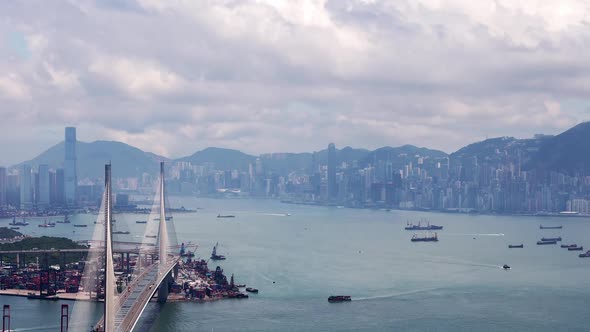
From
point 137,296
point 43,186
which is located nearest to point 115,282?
point 137,296

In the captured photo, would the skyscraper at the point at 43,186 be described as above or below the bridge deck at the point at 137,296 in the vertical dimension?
above

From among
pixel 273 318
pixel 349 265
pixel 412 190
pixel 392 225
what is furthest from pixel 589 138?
pixel 273 318

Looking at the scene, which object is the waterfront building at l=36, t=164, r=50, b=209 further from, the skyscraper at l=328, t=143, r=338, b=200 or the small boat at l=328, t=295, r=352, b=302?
the small boat at l=328, t=295, r=352, b=302

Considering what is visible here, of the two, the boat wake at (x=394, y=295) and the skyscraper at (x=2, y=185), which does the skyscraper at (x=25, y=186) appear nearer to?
the skyscraper at (x=2, y=185)

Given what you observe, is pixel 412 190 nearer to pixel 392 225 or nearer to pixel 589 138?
pixel 589 138

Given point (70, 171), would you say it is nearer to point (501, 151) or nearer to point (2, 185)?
point (2, 185)

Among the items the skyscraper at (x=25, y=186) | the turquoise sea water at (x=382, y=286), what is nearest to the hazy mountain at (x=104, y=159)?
the skyscraper at (x=25, y=186)
